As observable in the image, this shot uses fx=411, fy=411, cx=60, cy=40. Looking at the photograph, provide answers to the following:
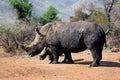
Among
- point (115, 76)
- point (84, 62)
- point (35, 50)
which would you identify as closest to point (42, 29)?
point (35, 50)

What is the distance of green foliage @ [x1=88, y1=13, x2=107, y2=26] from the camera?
5856 cm

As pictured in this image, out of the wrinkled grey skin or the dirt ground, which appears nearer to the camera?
the dirt ground

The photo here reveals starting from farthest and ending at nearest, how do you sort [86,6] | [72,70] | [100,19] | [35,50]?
[86,6]
[100,19]
[35,50]
[72,70]

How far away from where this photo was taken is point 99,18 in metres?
60.9

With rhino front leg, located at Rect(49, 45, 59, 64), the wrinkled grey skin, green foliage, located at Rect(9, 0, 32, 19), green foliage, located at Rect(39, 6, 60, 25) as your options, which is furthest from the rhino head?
green foliage, located at Rect(39, 6, 60, 25)

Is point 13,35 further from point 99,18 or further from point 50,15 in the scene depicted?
point 99,18

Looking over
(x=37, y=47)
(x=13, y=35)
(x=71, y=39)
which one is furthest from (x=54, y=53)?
(x=13, y=35)

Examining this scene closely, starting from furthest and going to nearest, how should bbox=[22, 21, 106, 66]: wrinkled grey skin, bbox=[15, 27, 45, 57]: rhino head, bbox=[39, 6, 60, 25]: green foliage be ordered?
1. bbox=[39, 6, 60, 25]: green foliage
2. bbox=[15, 27, 45, 57]: rhino head
3. bbox=[22, 21, 106, 66]: wrinkled grey skin

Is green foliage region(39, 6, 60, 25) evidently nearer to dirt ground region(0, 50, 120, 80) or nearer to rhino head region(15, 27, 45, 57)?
rhino head region(15, 27, 45, 57)

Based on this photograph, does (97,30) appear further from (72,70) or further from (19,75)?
(19,75)

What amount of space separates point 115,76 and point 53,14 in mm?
38717

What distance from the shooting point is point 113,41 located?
4531 cm

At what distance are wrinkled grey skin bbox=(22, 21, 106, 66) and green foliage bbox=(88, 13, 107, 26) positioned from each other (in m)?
36.0

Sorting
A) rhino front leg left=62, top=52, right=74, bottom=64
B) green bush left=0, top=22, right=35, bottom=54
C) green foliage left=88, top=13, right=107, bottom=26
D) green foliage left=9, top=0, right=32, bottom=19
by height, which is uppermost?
green foliage left=9, top=0, right=32, bottom=19
